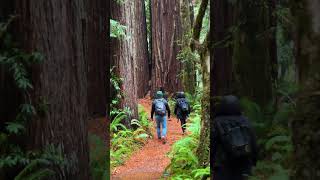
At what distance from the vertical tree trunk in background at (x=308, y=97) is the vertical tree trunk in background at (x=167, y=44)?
22295 mm

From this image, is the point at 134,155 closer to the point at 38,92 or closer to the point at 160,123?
the point at 160,123

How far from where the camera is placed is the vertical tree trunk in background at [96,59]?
32.3 ft

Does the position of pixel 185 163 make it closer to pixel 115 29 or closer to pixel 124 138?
pixel 124 138

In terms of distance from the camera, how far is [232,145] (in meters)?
4.86

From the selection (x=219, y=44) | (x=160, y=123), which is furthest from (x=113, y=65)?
(x=219, y=44)

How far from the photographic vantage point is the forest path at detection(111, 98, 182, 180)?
36.0 ft

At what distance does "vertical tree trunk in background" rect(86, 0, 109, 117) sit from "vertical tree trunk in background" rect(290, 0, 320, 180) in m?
8.12

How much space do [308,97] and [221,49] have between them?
7118 mm

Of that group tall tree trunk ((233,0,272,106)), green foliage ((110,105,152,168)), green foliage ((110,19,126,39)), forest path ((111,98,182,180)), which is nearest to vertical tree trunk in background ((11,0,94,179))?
tall tree trunk ((233,0,272,106))

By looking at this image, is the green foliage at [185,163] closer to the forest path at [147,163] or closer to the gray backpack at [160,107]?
the forest path at [147,163]

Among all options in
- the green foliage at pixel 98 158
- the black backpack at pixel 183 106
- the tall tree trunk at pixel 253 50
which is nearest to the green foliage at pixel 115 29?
the black backpack at pixel 183 106

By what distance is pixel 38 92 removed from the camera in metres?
5.10

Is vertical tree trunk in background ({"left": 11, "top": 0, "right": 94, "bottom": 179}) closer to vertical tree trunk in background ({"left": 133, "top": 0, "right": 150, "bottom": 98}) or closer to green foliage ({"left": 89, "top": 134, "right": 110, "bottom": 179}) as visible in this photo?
green foliage ({"left": 89, "top": 134, "right": 110, "bottom": 179})

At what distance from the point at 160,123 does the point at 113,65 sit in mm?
2365
